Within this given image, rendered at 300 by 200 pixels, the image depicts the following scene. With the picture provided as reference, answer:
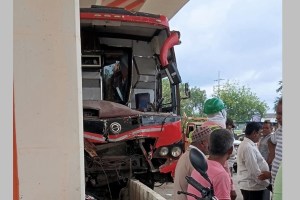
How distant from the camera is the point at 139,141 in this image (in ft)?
17.9

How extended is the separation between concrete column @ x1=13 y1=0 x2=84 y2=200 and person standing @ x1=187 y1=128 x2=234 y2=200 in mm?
1157

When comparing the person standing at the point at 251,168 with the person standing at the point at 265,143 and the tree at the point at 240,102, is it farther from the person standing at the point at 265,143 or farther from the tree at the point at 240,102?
the tree at the point at 240,102

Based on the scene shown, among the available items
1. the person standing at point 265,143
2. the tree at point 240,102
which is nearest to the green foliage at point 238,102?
the tree at point 240,102

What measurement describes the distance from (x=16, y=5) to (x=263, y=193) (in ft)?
10.8

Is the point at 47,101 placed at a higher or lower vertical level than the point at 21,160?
higher

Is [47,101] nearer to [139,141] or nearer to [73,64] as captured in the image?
[73,64]

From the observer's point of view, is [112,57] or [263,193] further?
[112,57]

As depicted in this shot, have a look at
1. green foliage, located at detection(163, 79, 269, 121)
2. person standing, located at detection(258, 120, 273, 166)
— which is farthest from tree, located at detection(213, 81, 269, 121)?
person standing, located at detection(258, 120, 273, 166)

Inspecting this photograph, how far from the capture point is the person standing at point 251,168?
4566 mm

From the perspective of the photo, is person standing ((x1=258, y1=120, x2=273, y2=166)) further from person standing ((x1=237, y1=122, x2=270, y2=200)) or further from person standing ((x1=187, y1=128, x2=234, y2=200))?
person standing ((x1=187, y1=128, x2=234, y2=200))

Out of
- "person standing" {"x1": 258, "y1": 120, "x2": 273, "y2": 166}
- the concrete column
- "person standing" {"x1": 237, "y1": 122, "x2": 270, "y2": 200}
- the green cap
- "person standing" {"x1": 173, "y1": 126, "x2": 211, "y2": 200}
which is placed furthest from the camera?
"person standing" {"x1": 258, "y1": 120, "x2": 273, "y2": 166}

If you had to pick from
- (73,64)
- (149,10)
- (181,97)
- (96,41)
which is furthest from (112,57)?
(149,10)

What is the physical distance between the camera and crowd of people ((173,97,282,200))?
8.34ft

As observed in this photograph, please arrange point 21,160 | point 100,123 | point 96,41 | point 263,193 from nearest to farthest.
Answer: point 21,160
point 263,193
point 100,123
point 96,41
